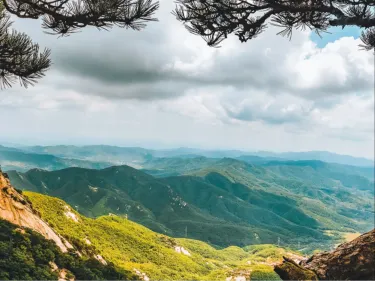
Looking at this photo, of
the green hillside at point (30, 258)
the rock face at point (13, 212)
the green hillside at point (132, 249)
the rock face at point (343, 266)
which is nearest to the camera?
the rock face at point (343, 266)

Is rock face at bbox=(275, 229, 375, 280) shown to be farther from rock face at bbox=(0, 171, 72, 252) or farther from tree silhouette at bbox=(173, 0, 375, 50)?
rock face at bbox=(0, 171, 72, 252)

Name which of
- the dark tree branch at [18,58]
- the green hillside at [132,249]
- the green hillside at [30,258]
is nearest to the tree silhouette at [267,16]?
the dark tree branch at [18,58]

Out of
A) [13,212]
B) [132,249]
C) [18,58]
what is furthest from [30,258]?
[132,249]

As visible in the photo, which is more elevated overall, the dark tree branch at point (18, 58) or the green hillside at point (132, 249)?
the dark tree branch at point (18, 58)

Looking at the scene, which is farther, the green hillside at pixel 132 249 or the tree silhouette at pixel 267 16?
the green hillside at pixel 132 249

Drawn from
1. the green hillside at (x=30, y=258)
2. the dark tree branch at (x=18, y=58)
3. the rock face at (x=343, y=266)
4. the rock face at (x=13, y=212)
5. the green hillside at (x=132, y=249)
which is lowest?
the green hillside at (x=132, y=249)

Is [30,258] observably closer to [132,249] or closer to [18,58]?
[18,58]

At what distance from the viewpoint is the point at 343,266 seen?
22.4 feet

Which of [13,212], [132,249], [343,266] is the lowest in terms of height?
[132,249]

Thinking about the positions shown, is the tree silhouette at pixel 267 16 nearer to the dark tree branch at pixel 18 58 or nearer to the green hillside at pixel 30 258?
the dark tree branch at pixel 18 58

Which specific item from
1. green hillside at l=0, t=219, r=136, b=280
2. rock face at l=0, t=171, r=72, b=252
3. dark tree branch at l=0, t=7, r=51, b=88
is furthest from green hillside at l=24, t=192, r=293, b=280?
dark tree branch at l=0, t=7, r=51, b=88

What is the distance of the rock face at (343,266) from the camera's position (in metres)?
6.48

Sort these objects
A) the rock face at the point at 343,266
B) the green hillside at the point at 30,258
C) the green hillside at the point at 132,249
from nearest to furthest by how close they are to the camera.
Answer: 1. the rock face at the point at 343,266
2. the green hillside at the point at 30,258
3. the green hillside at the point at 132,249

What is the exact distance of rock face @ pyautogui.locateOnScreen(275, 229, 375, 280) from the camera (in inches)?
255
